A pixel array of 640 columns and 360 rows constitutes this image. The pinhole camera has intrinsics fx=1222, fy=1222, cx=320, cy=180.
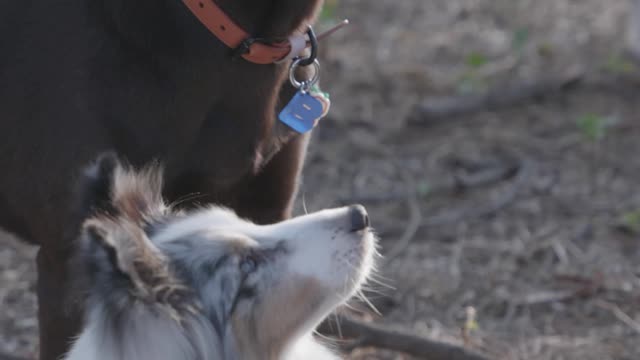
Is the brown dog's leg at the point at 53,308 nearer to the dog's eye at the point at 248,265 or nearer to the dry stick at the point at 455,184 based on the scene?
the dog's eye at the point at 248,265

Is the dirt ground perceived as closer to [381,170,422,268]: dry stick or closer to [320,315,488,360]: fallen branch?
[381,170,422,268]: dry stick

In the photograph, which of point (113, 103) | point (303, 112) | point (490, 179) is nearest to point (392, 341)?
point (303, 112)

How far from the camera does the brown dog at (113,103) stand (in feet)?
12.7

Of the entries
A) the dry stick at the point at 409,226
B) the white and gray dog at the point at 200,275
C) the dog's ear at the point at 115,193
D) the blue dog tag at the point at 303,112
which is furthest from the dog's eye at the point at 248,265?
the dry stick at the point at 409,226

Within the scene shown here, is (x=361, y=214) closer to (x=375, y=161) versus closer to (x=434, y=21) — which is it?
(x=375, y=161)

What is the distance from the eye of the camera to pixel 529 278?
18.7 feet

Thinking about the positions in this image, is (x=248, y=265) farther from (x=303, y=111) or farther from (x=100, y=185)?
(x=303, y=111)

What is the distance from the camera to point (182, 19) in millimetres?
3973

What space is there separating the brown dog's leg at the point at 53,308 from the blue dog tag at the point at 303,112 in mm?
866

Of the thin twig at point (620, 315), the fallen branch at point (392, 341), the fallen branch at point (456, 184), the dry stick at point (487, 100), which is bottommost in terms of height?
the dry stick at point (487, 100)

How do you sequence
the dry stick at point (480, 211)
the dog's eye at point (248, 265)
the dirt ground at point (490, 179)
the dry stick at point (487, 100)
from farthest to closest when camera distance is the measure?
the dry stick at point (487, 100), the dry stick at point (480, 211), the dirt ground at point (490, 179), the dog's eye at point (248, 265)

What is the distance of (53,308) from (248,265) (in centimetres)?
103

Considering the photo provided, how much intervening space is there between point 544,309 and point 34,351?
221 centimetres

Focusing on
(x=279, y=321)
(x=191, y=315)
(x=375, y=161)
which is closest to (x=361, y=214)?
(x=279, y=321)
